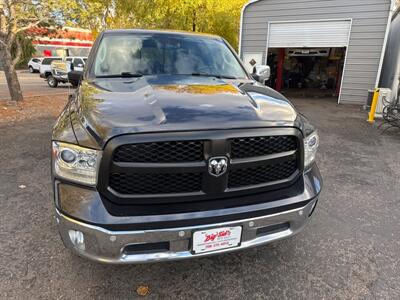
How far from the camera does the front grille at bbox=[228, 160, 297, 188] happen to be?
6.25ft

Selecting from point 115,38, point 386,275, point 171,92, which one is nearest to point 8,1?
point 115,38

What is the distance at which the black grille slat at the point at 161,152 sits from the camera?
167 cm

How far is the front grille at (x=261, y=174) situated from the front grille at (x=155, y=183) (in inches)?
9.9

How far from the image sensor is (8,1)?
25.2 ft

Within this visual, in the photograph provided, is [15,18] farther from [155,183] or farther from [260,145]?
[260,145]

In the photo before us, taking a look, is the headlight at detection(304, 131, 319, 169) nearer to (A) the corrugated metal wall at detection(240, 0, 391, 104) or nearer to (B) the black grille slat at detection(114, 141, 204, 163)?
(B) the black grille slat at detection(114, 141, 204, 163)

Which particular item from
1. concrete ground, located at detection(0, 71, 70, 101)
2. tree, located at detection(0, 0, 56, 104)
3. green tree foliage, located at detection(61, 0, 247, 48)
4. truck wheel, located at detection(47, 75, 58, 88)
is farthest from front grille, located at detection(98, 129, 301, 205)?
truck wheel, located at detection(47, 75, 58, 88)

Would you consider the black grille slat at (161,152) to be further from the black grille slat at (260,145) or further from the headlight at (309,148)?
the headlight at (309,148)

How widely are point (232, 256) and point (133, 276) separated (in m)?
0.83

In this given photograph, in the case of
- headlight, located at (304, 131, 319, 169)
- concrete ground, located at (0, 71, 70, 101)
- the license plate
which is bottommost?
concrete ground, located at (0, 71, 70, 101)

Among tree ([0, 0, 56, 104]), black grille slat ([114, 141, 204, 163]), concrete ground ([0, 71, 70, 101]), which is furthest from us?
concrete ground ([0, 71, 70, 101])

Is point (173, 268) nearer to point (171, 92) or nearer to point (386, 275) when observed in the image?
point (171, 92)

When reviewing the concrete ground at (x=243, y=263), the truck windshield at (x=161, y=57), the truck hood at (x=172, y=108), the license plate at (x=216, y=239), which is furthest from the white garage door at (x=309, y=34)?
the license plate at (x=216, y=239)

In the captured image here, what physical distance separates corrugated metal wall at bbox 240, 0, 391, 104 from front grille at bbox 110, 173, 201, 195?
11.5m
